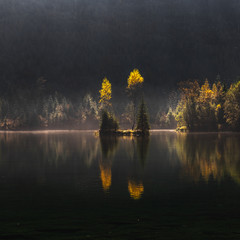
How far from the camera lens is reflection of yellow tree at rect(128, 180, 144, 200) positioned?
31.8 metres

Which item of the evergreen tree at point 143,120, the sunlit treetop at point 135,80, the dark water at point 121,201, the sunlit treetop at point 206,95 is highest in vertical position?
the sunlit treetop at point 135,80

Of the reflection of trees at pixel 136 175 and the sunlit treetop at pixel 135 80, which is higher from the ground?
the sunlit treetop at pixel 135 80

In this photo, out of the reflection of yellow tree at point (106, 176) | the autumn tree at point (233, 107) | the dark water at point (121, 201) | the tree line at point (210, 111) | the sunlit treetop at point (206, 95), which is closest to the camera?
the dark water at point (121, 201)

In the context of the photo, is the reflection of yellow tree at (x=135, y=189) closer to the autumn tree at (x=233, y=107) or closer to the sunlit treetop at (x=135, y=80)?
the autumn tree at (x=233, y=107)

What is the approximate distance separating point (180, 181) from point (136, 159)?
2091 centimetres

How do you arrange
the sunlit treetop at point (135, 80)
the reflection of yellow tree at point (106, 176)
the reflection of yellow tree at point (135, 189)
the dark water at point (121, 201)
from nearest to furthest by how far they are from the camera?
the dark water at point (121, 201)
the reflection of yellow tree at point (135, 189)
the reflection of yellow tree at point (106, 176)
the sunlit treetop at point (135, 80)

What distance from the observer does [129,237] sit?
67.7ft

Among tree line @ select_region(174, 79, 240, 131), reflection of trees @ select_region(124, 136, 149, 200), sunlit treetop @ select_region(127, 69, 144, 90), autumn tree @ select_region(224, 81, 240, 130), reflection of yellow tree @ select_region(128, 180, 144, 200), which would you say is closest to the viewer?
reflection of yellow tree @ select_region(128, 180, 144, 200)

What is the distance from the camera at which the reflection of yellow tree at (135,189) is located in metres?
31.8

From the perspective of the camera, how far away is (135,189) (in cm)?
3478

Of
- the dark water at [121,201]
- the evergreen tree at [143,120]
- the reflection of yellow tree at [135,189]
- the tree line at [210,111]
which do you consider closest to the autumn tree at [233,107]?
the tree line at [210,111]

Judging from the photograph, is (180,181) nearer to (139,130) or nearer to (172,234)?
(172,234)

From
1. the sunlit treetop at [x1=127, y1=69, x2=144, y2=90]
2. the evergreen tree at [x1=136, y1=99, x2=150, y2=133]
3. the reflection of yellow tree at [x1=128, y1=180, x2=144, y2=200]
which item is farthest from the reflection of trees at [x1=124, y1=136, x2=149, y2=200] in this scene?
the sunlit treetop at [x1=127, y1=69, x2=144, y2=90]

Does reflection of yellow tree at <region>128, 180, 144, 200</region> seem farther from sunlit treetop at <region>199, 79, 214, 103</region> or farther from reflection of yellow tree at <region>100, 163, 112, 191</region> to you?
sunlit treetop at <region>199, 79, 214, 103</region>
